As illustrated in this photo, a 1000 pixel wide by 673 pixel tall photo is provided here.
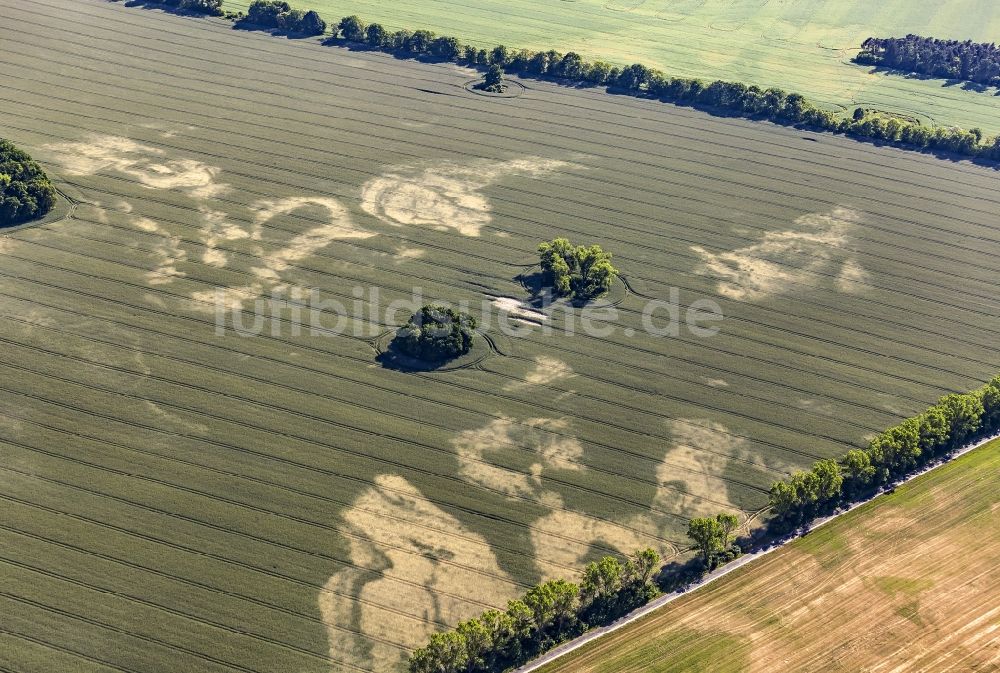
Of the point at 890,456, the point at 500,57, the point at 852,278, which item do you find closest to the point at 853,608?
the point at 890,456

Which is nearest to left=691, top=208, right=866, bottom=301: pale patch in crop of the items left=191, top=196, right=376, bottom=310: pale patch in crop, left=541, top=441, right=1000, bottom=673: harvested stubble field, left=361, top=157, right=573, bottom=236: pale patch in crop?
left=361, top=157, right=573, bottom=236: pale patch in crop

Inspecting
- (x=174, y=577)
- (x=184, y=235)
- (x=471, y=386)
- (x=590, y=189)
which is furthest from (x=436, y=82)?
(x=174, y=577)

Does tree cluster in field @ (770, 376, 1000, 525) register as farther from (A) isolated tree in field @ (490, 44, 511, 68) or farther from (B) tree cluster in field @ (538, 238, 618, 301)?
(A) isolated tree in field @ (490, 44, 511, 68)

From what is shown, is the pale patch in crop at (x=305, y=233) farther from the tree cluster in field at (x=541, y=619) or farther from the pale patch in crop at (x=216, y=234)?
the tree cluster in field at (x=541, y=619)

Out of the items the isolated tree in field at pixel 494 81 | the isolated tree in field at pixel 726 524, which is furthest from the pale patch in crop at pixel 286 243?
the isolated tree in field at pixel 726 524

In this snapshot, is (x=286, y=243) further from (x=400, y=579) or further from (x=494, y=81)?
(x=494, y=81)

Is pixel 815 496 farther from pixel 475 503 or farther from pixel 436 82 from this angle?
pixel 436 82

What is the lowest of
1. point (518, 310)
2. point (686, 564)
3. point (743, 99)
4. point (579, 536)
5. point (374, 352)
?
point (686, 564)
